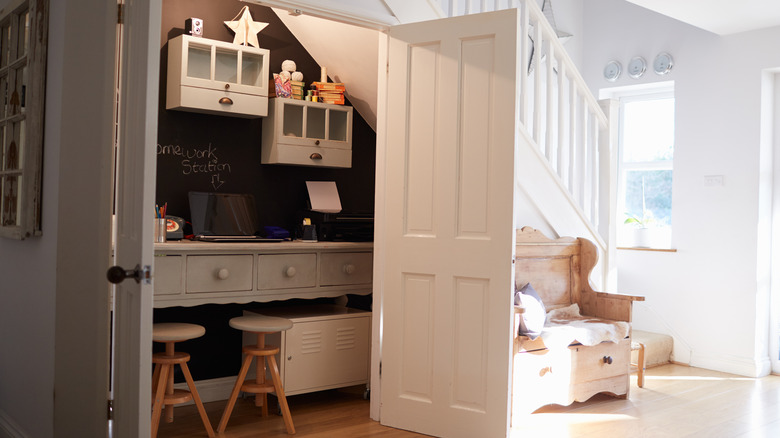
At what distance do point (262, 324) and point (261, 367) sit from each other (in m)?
0.25

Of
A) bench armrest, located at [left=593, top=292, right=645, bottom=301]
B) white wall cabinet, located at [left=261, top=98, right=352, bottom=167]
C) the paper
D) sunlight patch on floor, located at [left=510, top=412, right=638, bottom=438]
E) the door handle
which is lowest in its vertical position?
sunlight patch on floor, located at [left=510, top=412, right=638, bottom=438]

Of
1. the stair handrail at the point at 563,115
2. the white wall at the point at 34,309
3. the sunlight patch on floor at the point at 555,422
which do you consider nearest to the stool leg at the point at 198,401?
the white wall at the point at 34,309

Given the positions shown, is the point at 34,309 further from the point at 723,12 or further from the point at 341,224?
the point at 723,12

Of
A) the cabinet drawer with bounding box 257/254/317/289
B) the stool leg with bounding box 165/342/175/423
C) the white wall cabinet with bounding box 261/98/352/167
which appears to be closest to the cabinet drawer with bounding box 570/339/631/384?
the cabinet drawer with bounding box 257/254/317/289

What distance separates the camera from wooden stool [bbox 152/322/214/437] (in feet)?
11.0

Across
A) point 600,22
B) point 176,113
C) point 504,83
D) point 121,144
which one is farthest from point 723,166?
point 121,144

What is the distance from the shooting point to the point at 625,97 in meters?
6.48

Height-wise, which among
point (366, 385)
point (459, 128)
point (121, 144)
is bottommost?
point (366, 385)

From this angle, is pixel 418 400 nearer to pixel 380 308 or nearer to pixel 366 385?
pixel 380 308

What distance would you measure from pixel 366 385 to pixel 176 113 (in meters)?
2.05

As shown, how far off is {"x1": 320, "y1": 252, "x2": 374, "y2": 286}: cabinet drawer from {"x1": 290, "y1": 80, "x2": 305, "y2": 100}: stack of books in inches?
40.5

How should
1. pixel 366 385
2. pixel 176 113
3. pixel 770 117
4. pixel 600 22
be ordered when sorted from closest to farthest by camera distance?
pixel 176 113 → pixel 366 385 → pixel 770 117 → pixel 600 22

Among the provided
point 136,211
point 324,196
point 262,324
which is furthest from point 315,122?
point 136,211

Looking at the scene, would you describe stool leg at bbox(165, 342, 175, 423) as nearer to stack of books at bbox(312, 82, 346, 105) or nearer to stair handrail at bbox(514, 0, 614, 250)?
stack of books at bbox(312, 82, 346, 105)
